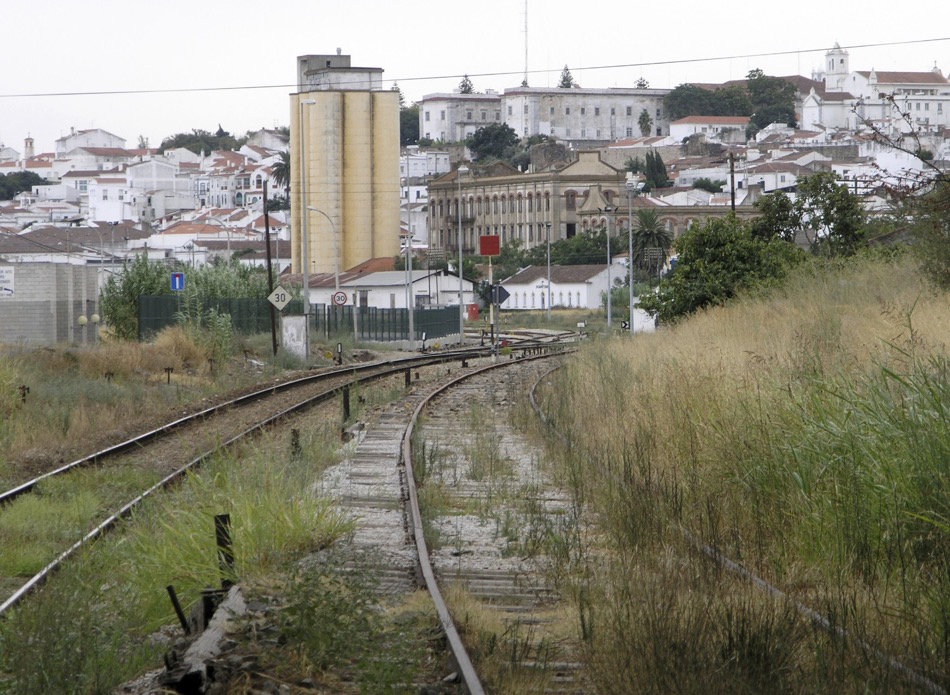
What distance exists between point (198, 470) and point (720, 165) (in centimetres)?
17612

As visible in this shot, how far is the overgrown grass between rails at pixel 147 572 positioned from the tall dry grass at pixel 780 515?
250 cm

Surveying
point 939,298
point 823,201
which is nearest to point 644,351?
point 939,298

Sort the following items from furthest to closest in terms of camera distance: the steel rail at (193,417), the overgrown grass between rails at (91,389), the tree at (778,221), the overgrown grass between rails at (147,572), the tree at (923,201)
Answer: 1. the tree at (778,221)
2. the overgrown grass between rails at (91,389)
3. the steel rail at (193,417)
4. the tree at (923,201)
5. the overgrown grass between rails at (147,572)

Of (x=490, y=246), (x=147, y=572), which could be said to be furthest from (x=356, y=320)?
(x=147, y=572)

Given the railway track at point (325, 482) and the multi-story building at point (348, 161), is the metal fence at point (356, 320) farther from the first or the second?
the multi-story building at point (348, 161)

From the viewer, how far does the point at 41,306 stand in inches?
1901

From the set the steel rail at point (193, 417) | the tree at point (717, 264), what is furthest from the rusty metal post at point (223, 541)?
the tree at point (717, 264)

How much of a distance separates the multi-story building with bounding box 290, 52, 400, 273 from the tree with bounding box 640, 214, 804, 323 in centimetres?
7921

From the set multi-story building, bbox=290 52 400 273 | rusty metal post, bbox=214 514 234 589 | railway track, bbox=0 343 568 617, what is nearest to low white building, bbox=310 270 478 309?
multi-story building, bbox=290 52 400 273

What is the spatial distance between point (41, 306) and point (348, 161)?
226 feet

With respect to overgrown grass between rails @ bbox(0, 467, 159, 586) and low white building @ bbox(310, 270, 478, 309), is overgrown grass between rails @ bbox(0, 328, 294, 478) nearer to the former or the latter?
overgrown grass between rails @ bbox(0, 467, 159, 586)

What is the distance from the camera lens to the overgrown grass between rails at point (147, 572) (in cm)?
770

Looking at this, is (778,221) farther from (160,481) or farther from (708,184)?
(708,184)

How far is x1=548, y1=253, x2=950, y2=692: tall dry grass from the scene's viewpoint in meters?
7.07
